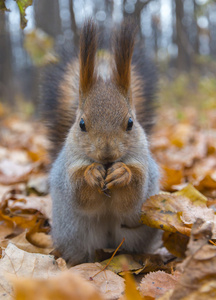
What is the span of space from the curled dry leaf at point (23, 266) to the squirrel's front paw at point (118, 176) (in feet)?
1.11

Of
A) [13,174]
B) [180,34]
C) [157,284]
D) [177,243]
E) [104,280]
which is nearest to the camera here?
[157,284]

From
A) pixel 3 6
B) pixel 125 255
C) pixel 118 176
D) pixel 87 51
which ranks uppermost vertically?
pixel 3 6

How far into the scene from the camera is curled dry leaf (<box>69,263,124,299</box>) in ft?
3.43

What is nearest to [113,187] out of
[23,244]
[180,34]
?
[23,244]

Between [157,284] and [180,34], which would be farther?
[180,34]

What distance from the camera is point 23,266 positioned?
1057 millimetres

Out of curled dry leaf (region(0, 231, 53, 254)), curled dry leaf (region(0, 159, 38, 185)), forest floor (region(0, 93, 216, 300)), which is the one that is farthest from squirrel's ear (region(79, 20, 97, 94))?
curled dry leaf (region(0, 159, 38, 185))

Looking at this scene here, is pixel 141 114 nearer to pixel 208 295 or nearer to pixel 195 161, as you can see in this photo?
pixel 195 161

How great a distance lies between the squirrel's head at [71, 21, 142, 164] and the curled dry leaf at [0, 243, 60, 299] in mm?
419

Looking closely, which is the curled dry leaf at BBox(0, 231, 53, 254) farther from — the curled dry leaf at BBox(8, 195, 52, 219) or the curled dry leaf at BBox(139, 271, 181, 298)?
the curled dry leaf at BBox(139, 271, 181, 298)

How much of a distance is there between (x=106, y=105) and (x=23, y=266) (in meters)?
0.69

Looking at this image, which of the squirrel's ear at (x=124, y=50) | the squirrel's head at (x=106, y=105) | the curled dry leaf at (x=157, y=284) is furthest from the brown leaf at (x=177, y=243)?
the squirrel's ear at (x=124, y=50)

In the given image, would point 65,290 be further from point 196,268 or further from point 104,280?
point 104,280

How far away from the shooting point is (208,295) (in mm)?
725
